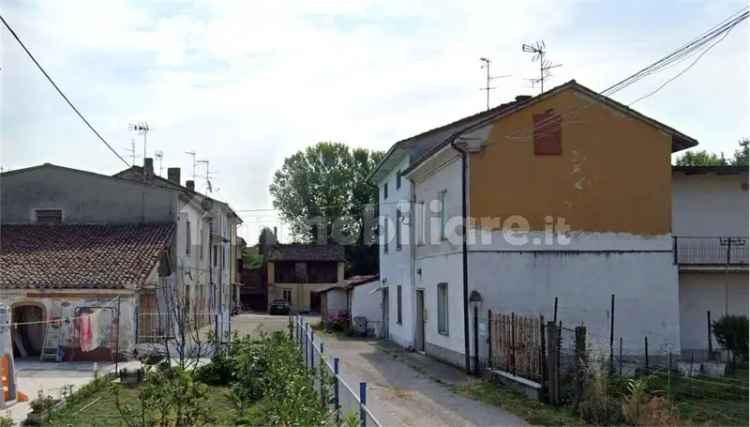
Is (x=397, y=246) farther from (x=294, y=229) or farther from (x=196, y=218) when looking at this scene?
(x=294, y=229)

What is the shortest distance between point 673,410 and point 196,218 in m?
27.6

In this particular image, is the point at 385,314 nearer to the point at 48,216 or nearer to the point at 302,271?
the point at 48,216

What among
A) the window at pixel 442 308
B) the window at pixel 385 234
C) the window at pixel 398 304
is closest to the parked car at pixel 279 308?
Answer: the window at pixel 385 234

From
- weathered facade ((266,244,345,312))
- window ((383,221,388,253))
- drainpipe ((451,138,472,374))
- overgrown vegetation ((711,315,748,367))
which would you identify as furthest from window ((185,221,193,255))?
weathered facade ((266,244,345,312))

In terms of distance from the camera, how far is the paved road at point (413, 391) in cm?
1336

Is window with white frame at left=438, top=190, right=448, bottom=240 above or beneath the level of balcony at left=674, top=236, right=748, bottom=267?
above

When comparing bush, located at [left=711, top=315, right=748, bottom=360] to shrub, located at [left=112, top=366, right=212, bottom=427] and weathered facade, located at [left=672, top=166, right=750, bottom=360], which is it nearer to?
weathered facade, located at [left=672, top=166, right=750, bottom=360]

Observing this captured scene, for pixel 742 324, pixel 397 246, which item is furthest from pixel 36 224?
pixel 742 324

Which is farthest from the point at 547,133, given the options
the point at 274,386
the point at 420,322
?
the point at 274,386

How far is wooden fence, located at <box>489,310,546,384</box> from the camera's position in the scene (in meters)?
15.1

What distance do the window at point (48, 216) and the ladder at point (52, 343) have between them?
7.65 meters

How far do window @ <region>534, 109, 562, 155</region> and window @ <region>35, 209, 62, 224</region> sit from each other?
19.4 meters

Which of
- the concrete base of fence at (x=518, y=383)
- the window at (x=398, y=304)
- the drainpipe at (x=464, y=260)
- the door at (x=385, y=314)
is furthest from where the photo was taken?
the door at (x=385, y=314)

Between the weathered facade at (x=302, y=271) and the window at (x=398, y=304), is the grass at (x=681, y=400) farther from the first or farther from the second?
the weathered facade at (x=302, y=271)
